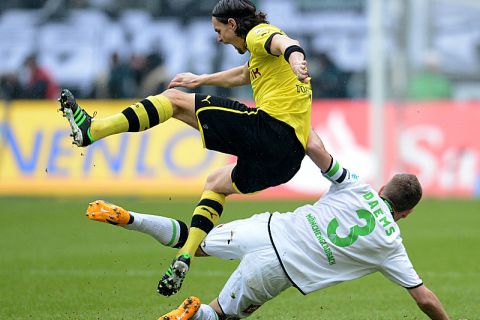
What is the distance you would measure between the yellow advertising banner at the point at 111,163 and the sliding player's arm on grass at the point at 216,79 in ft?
34.3

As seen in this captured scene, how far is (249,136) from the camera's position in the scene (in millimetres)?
7953

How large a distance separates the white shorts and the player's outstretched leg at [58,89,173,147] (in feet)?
3.20

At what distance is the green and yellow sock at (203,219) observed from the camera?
783 cm

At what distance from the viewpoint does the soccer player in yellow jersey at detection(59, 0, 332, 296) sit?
7719 millimetres

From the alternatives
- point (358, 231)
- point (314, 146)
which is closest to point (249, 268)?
point (358, 231)

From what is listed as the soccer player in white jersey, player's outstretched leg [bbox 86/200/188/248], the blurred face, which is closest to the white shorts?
the soccer player in white jersey

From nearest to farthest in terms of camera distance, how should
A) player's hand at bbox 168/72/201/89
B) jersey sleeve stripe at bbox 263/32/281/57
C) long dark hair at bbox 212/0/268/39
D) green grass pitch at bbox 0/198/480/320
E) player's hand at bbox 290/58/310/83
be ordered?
player's hand at bbox 290/58/310/83, jersey sleeve stripe at bbox 263/32/281/57, long dark hair at bbox 212/0/268/39, player's hand at bbox 168/72/201/89, green grass pitch at bbox 0/198/480/320

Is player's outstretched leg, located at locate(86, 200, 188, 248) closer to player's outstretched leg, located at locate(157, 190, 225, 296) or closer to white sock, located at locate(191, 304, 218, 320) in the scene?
player's outstretched leg, located at locate(157, 190, 225, 296)

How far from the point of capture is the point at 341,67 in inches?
976

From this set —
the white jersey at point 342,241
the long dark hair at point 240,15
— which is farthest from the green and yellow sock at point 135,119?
the white jersey at point 342,241

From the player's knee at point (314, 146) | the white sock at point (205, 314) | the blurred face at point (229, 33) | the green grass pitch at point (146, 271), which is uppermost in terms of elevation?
the blurred face at point (229, 33)

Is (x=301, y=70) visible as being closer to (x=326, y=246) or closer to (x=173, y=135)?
(x=326, y=246)

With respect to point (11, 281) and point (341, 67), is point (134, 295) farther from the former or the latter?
point (341, 67)

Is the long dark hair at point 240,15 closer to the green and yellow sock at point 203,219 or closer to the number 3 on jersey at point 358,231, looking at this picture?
the green and yellow sock at point 203,219
